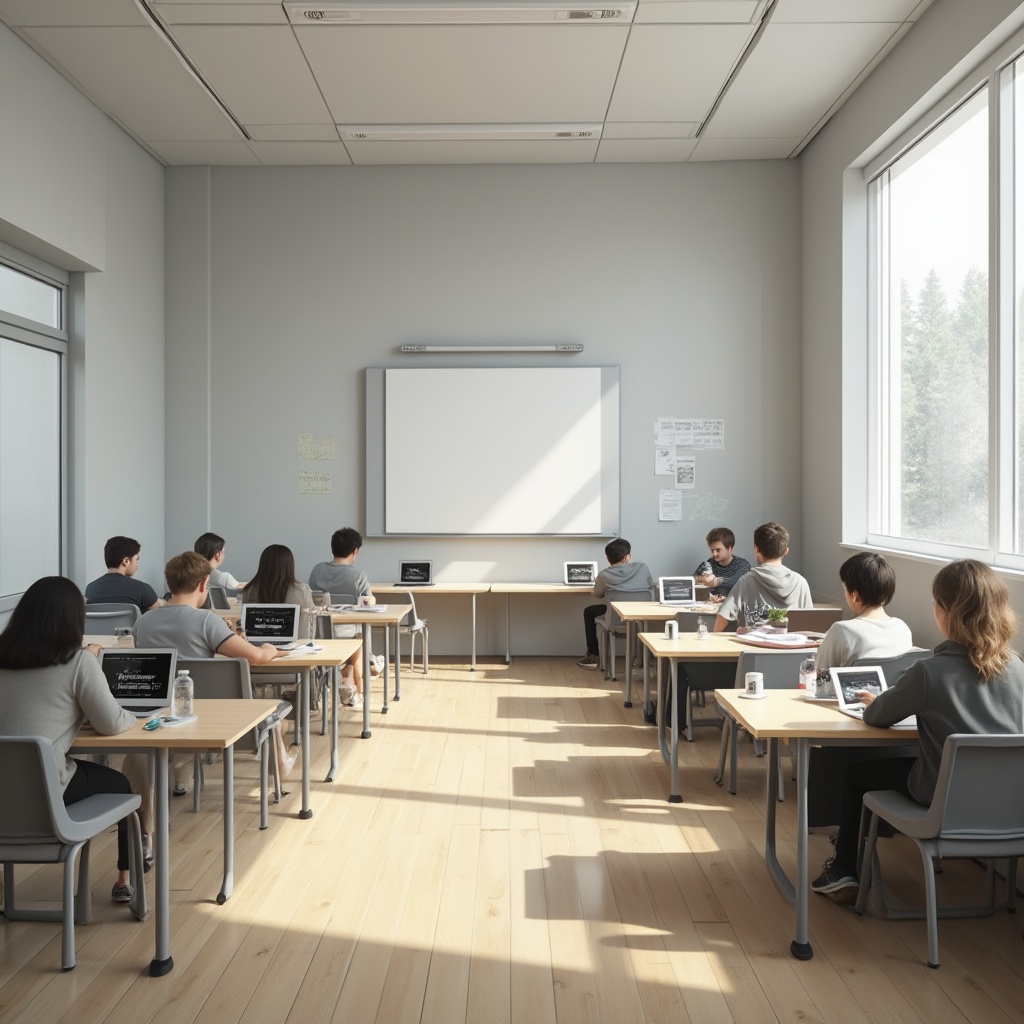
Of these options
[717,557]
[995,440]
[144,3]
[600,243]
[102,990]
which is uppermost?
[144,3]

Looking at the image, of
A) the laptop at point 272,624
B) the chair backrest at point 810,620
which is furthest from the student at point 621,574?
the laptop at point 272,624

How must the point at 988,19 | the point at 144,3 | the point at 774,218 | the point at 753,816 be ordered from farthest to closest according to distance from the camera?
1. the point at 774,218
2. the point at 144,3
3. the point at 988,19
4. the point at 753,816

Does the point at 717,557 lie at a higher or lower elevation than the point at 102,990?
higher

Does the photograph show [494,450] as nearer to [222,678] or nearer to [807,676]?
[222,678]

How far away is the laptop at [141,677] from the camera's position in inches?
128

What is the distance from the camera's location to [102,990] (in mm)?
2742

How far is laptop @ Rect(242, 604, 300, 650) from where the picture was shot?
4496mm

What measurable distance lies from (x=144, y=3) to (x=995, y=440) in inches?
201

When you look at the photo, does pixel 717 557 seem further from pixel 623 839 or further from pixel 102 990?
pixel 102 990

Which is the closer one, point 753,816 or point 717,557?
point 753,816

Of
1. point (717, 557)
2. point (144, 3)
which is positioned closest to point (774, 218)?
point (717, 557)

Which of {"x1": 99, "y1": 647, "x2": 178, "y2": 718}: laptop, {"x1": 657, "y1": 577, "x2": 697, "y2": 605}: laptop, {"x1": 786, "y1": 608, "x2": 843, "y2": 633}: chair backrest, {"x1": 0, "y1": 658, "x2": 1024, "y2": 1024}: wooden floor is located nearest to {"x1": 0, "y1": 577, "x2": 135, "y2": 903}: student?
{"x1": 99, "y1": 647, "x2": 178, "y2": 718}: laptop

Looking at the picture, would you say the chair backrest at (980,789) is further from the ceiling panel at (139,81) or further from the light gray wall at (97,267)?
the ceiling panel at (139,81)

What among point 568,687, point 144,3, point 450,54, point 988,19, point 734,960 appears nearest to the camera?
point 734,960
